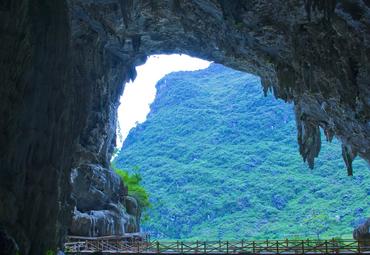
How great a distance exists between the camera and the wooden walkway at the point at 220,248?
25406mm

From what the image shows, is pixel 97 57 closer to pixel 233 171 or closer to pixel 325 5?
pixel 325 5

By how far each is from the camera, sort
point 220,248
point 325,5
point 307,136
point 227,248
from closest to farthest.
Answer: point 325,5 < point 227,248 < point 220,248 < point 307,136

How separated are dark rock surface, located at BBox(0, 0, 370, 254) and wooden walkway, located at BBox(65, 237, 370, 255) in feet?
18.4

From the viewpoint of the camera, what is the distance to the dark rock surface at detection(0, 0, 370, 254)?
17.7m

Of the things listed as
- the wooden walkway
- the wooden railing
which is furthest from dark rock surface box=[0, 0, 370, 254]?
the wooden railing

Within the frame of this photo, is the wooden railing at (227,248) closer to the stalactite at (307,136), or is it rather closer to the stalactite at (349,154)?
the stalactite at (349,154)

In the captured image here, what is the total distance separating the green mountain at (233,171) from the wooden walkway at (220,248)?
40035 mm

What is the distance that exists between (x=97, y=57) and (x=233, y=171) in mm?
66606

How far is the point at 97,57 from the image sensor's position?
34.8 meters

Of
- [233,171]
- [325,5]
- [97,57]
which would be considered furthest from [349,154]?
[233,171]

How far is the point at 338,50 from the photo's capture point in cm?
2031

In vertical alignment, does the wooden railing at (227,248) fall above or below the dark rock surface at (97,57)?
below

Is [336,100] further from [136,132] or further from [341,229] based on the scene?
[136,132]

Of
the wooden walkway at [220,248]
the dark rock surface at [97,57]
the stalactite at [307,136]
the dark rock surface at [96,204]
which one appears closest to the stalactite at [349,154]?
the dark rock surface at [97,57]
